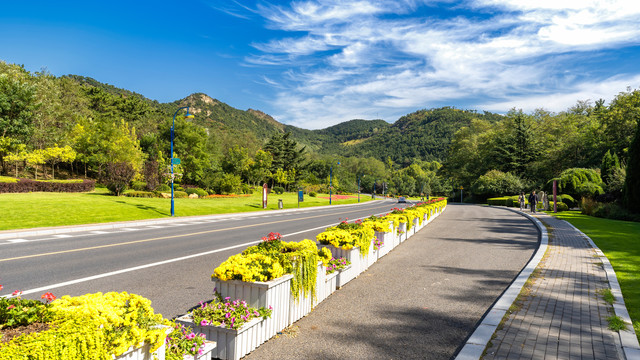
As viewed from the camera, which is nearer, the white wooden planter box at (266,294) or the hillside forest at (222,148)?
the white wooden planter box at (266,294)

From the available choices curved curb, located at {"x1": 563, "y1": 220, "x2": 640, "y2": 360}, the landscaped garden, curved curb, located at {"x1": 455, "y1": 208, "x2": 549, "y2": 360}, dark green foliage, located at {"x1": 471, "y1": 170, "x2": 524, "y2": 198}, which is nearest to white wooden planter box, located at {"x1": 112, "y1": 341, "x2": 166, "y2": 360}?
the landscaped garden

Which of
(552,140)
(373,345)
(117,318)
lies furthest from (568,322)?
(552,140)

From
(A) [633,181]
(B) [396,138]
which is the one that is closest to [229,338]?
(A) [633,181]

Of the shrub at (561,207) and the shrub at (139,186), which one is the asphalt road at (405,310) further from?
the shrub at (139,186)

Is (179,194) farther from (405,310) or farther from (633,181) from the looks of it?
(633,181)

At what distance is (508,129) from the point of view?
244 feet

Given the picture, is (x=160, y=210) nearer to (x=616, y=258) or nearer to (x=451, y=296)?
(x=451, y=296)

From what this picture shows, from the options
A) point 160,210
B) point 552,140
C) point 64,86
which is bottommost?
point 160,210

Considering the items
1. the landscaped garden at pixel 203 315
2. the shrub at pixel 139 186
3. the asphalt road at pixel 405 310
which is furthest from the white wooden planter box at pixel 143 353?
the shrub at pixel 139 186

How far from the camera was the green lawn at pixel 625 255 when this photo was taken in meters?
6.15

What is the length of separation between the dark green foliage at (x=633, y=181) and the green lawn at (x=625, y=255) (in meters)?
7.53

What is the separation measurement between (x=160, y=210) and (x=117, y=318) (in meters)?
25.0

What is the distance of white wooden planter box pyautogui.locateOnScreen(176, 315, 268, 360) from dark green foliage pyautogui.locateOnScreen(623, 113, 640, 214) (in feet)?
91.2

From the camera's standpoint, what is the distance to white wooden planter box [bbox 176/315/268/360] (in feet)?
13.1
